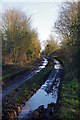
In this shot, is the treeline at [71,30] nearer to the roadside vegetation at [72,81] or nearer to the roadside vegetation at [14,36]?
the roadside vegetation at [72,81]

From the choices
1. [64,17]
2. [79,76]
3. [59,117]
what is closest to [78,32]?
[79,76]

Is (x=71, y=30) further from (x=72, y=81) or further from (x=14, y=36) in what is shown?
(x=14, y=36)

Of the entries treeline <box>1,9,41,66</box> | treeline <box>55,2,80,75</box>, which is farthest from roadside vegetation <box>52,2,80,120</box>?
treeline <box>1,9,41,66</box>

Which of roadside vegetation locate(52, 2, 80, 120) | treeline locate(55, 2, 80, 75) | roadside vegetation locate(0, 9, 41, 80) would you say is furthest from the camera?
roadside vegetation locate(0, 9, 41, 80)

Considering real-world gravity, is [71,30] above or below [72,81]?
above

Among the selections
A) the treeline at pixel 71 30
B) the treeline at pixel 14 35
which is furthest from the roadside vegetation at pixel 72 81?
the treeline at pixel 14 35

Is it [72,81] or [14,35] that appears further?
[14,35]

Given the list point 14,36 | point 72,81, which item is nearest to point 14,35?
point 14,36

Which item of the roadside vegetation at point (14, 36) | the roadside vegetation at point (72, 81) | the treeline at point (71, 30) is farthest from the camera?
the roadside vegetation at point (14, 36)

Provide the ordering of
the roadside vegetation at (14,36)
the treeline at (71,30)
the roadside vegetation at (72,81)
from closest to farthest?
the roadside vegetation at (72,81)
the treeline at (71,30)
the roadside vegetation at (14,36)

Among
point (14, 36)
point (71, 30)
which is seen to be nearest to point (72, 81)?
Result: point (71, 30)

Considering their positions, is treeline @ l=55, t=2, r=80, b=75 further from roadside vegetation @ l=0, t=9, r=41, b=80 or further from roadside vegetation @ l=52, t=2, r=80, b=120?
roadside vegetation @ l=0, t=9, r=41, b=80

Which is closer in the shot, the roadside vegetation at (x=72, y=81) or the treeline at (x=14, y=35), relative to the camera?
the roadside vegetation at (x=72, y=81)

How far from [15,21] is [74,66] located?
76.9 feet
